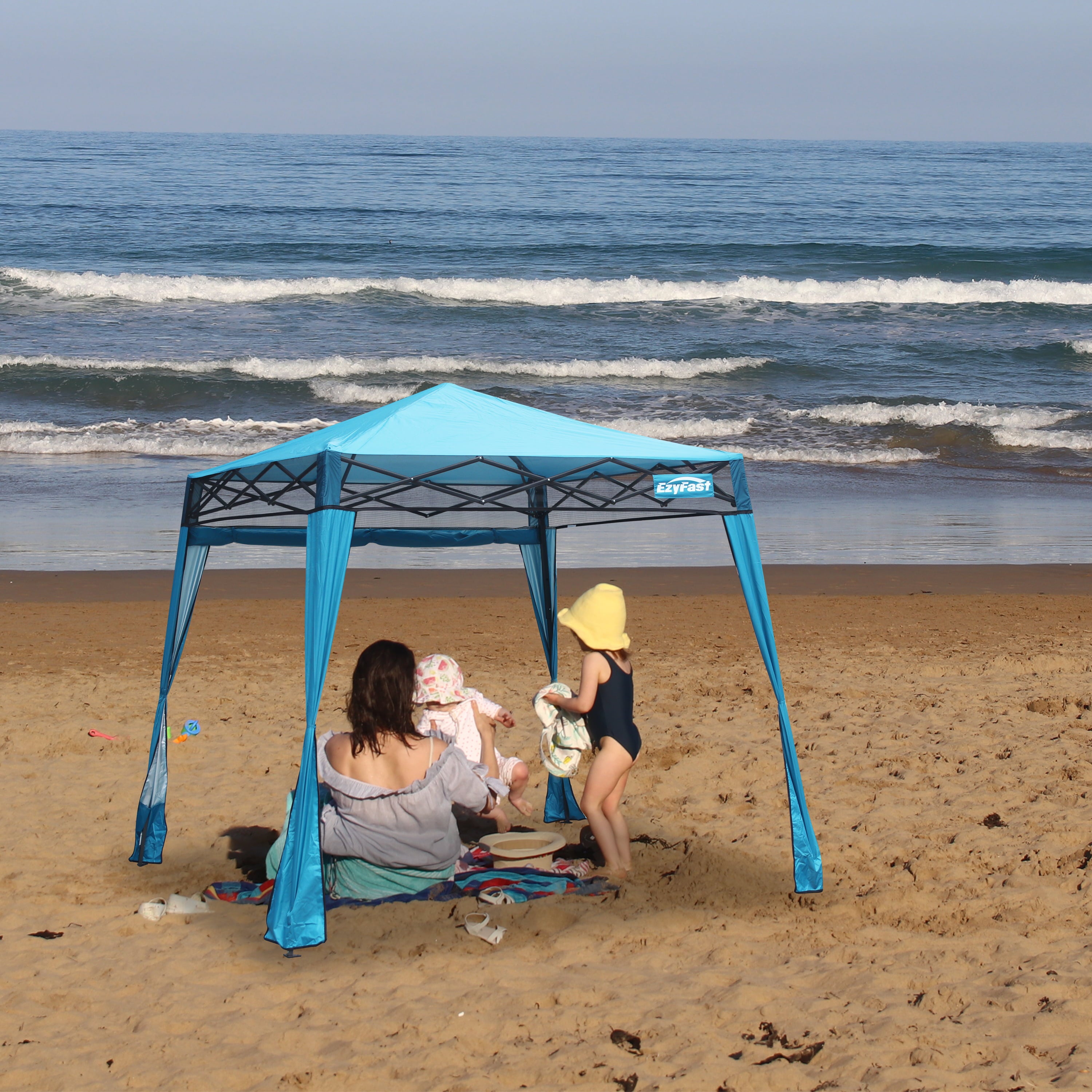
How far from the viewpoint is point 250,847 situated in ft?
16.8

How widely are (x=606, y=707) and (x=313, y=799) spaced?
49.5 inches

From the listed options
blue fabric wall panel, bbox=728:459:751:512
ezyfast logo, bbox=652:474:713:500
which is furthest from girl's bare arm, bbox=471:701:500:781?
blue fabric wall panel, bbox=728:459:751:512

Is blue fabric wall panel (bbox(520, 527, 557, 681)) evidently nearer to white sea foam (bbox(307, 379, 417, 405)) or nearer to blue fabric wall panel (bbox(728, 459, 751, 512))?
blue fabric wall panel (bbox(728, 459, 751, 512))

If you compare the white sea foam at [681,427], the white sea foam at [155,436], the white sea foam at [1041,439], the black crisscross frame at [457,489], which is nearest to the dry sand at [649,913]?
the black crisscross frame at [457,489]

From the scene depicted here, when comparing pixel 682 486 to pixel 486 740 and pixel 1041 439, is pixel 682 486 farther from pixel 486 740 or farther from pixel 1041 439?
pixel 1041 439

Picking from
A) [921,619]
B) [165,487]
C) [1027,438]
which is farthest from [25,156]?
[921,619]

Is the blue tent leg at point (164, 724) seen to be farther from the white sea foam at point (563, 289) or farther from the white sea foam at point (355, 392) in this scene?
the white sea foam at point (563, 289)

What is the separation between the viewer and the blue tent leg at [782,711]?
438 centimetres

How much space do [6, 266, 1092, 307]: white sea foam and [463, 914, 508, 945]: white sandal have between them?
81.7 ft

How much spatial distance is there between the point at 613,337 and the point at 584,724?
2123 centimetres

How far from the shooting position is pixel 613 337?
2505cm

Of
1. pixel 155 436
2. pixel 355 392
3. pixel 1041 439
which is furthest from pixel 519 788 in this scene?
pixel 355 392

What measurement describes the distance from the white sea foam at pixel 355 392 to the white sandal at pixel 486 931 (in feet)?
53.5

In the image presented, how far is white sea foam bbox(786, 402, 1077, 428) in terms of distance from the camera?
1903 centimetres
